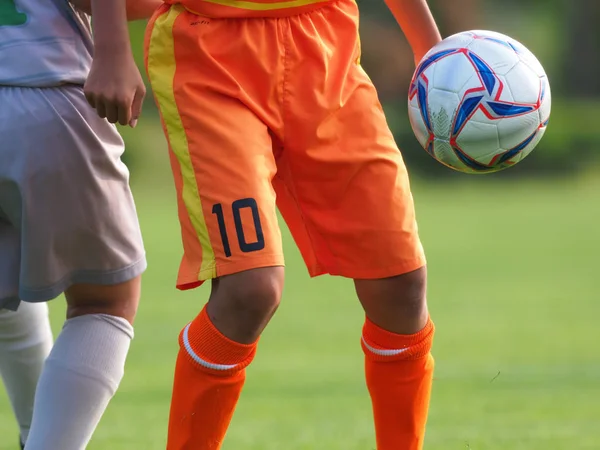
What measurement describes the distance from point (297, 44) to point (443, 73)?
0.48 metres

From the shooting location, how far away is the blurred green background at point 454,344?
4.75 metres

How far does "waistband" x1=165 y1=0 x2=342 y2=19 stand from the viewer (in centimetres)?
316

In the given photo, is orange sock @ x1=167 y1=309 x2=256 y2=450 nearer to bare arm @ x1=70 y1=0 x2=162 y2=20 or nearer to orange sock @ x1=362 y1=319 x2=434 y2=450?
orange sock @ x1=362 y1=319 x2=434 y2=450

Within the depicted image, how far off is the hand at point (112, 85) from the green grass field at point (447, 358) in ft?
5.71

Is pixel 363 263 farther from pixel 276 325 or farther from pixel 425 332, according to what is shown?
pixel 276 325

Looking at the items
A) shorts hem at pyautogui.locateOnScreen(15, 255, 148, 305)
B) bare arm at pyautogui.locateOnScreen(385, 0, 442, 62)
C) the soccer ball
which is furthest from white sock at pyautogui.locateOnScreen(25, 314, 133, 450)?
bare arm at pyautogui.locateOnScreen(385, 0, 442, 62)

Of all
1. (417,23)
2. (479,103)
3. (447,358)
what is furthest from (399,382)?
(447,358)

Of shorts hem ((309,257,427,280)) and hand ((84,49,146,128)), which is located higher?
hand ((84,49,146,128))

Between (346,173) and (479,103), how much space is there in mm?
489

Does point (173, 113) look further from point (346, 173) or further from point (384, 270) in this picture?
point (384, 270)

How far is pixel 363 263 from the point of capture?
3.25 metres

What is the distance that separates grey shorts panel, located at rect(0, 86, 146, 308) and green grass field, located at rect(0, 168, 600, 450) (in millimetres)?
1348

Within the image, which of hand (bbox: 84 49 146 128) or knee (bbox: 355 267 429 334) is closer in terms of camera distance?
hand (bbox: 84 49 146 128)

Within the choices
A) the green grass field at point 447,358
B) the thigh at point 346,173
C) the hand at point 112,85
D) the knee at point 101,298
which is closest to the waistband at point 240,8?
the thigh at point 346,173
